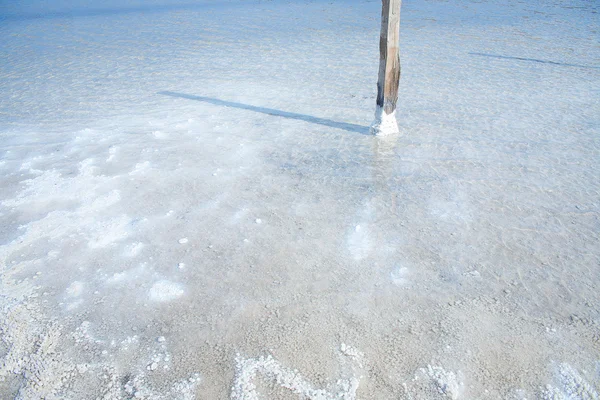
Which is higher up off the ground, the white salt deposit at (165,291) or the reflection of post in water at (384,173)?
the white salt deposit at (165,291)

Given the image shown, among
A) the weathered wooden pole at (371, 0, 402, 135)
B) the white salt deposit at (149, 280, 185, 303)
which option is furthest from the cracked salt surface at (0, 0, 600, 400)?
the weathered wooden pole at (371, 0, 402, 135)

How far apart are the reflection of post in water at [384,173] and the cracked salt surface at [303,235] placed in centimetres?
2

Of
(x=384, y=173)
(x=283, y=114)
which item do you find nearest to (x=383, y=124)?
(x=384, y=173)

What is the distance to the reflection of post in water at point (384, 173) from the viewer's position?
13.7 ft

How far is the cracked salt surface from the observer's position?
2668 millimetres

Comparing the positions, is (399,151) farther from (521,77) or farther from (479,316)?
(521,77)

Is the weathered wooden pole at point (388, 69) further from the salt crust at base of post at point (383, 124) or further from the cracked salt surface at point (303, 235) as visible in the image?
the cracked salt surface at point (303, 235)

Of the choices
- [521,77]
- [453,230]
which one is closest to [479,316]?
[453,230]

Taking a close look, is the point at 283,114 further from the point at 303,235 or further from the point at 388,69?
the point at 303,235

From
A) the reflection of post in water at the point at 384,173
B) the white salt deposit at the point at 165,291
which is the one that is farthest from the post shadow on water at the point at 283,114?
the white salt deposit at the point at 165,291

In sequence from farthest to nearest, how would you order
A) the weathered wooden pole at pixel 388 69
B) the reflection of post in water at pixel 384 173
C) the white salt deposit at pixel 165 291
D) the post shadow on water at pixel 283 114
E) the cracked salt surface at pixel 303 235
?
the post shadow on water at pixel 283 114
the weathered wooden pole at pixel 388 69
the reflection of post in water at pixel 384 173
the white salt deposit at pixel 165 291
the cracked salt surface at pixel 303 235

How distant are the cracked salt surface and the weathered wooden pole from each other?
172mm

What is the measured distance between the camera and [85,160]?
511cm

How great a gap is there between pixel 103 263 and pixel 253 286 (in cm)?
118
